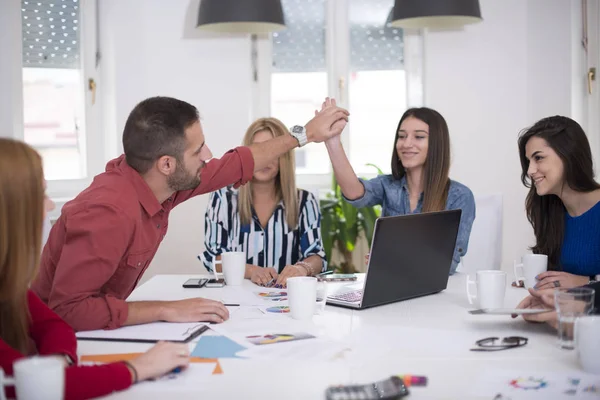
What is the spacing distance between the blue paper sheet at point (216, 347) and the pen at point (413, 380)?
400 mm

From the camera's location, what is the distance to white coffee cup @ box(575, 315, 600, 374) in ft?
4.76

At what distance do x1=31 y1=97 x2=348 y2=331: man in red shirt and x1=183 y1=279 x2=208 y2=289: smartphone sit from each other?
285 millimetres

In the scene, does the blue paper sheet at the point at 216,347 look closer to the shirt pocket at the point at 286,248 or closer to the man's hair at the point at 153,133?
the man's hair at the point at 153,133

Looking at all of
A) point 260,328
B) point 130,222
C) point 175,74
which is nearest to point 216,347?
point 260,328

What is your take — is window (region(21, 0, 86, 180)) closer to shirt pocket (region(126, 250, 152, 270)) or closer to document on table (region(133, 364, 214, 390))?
shirt pocket (region(126, 250, 152, 270))

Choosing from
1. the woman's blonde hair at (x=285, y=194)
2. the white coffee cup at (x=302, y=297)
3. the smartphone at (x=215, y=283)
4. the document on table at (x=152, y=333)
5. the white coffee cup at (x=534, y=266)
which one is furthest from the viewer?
the woman's blonde hair at (x=285, y=194)

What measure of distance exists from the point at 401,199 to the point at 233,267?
39.3 inches

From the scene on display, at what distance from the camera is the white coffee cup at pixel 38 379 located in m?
1.15

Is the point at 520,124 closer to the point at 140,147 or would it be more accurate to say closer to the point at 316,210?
the point at 316,210

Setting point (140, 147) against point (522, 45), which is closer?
point (140, 147)

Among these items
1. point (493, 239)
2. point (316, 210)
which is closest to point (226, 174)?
point (316, 210)

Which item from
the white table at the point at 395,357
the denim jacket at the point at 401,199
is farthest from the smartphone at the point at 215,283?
the denim jacket at the point at 401,199

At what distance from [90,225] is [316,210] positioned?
1.43 meters

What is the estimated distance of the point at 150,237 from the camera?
83.8 inches
